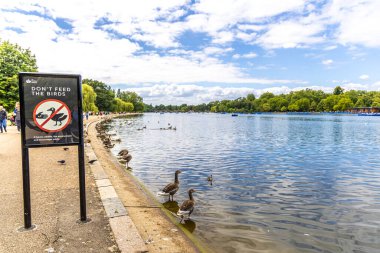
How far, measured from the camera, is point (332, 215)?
9742 mm

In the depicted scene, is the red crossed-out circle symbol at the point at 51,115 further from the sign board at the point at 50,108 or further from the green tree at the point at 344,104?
the green tree at the point at 344,104

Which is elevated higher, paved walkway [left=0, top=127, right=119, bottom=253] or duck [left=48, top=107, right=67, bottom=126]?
duck [left=48, top=107, right=67, bottom=126]

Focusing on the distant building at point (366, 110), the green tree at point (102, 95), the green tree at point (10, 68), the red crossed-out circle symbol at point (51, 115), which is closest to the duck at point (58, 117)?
the red crossed-out circle symbol at point (51, 115)

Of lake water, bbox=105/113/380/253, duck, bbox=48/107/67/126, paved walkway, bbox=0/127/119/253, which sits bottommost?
lake water, bbox=105/113/380/253

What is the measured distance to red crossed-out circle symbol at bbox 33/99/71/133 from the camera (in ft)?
19.2

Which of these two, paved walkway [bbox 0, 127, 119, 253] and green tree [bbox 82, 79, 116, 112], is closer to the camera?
paved walkway [bbox 0, 127, 119, 253]

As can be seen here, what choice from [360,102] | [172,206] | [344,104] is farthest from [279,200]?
[360,102]

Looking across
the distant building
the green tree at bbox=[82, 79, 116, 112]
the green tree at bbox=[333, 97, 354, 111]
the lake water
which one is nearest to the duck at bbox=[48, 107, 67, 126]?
the lake water

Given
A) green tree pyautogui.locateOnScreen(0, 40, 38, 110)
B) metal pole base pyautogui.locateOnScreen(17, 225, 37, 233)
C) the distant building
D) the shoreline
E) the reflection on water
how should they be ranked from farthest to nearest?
the distant building → green tree pyautogui.locateOnScreen(0, 40, 38, 110) → the reflection on water → the shoreline → metal pole base pyautogui.locateOnScreen(17, 225, 37, 233)

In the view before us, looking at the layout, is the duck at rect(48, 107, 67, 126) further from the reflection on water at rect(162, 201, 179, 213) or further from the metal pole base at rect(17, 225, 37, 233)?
the reflection on water at rect(162, 201, 179, 213)

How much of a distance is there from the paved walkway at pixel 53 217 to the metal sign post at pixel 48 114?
0.44m

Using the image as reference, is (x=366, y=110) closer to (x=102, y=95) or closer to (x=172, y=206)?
(x=102, y=95)

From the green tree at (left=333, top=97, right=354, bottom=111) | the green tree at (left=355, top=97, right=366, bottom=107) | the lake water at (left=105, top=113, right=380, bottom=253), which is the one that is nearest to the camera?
the lake water at (left=105, top=113, right=380, bottom=253)

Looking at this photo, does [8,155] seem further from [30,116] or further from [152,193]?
[30,116]
